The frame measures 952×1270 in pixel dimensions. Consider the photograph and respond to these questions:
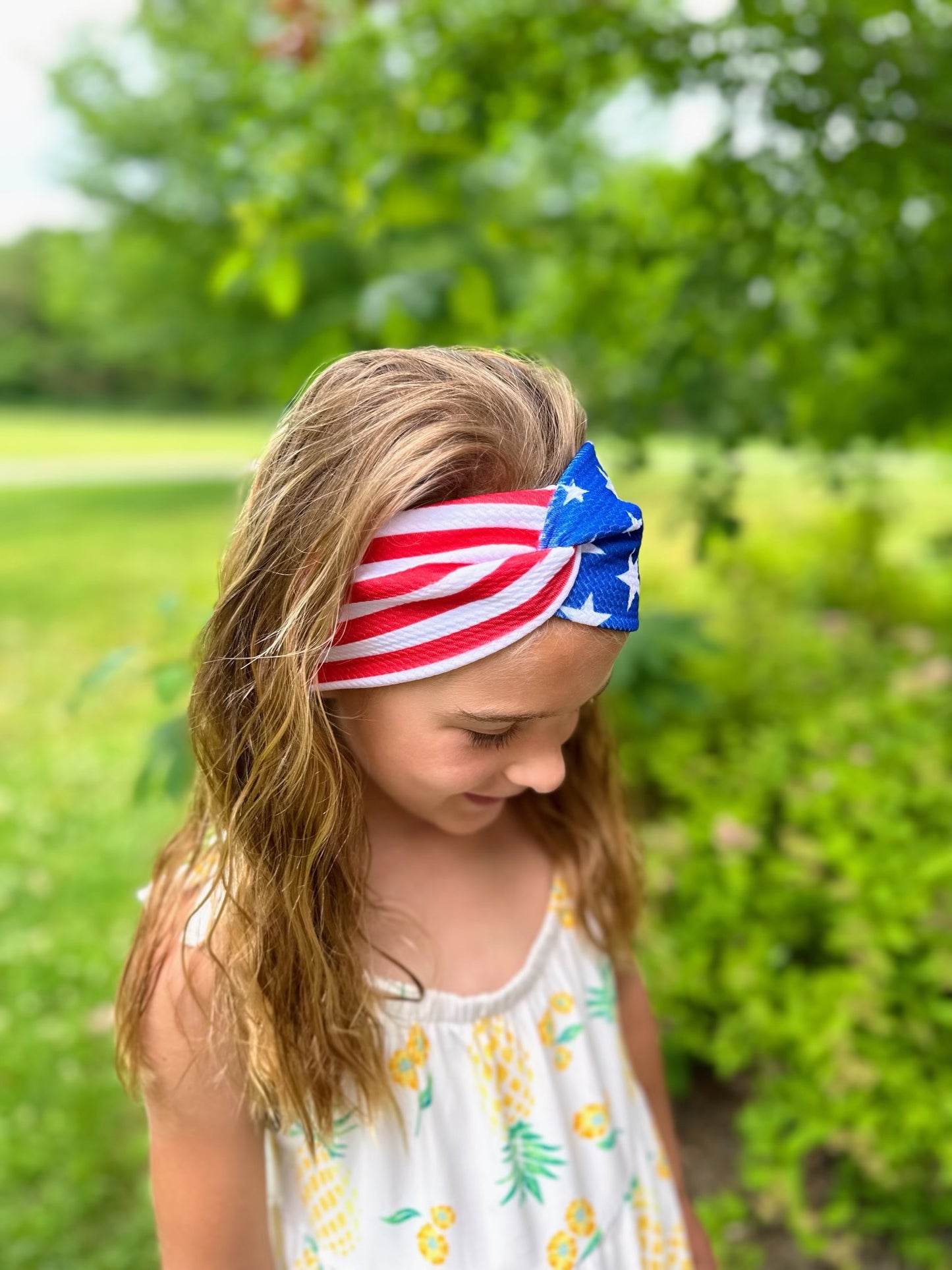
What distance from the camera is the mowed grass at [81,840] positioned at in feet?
8.77

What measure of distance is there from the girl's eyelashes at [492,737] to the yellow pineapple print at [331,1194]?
0.46 metres

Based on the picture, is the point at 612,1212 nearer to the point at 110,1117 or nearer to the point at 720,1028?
the point at 720,1028

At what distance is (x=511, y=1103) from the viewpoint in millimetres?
1237

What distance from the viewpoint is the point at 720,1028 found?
256 cm

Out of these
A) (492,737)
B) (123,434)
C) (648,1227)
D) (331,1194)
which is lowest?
(648,1227)

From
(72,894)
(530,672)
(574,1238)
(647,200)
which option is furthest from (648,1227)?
(72,894)

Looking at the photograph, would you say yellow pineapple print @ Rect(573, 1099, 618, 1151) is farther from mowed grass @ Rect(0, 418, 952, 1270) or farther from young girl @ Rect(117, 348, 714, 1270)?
mowed grass @ Rect(0, 418, 952, 1270)

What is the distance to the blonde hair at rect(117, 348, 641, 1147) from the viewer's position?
38.6 inches

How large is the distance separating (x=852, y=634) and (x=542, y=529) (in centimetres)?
284

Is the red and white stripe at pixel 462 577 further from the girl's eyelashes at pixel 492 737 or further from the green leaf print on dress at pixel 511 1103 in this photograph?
the green leaf print on dress at pixel 511 1103

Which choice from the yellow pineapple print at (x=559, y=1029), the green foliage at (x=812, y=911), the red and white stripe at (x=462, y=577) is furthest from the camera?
the green foliage at (x=812, y=911)

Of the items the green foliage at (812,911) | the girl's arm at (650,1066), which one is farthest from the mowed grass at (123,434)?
the girl's arm at (650,1066)

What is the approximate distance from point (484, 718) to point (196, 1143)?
553mm

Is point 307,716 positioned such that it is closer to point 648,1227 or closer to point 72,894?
point 648,1227
